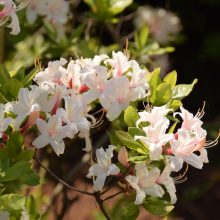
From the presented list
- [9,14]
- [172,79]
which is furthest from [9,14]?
[172,79]

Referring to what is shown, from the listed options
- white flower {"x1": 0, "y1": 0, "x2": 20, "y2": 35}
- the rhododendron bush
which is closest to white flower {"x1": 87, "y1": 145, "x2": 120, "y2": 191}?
the rhododendron bush

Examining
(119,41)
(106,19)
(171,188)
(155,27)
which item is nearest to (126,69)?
(171,188)

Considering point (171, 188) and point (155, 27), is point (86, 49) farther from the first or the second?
point (155, 27)

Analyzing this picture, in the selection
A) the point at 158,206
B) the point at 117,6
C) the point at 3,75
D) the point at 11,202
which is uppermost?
the point at 3,75

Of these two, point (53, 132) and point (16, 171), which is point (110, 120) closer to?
point (53, 132)

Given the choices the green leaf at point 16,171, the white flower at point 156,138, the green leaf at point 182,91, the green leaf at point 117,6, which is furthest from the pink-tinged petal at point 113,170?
the green leaf at point 117,6

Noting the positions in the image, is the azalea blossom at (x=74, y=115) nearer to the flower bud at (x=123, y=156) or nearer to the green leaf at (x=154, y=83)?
the flower bud at (x=123, y=156)
